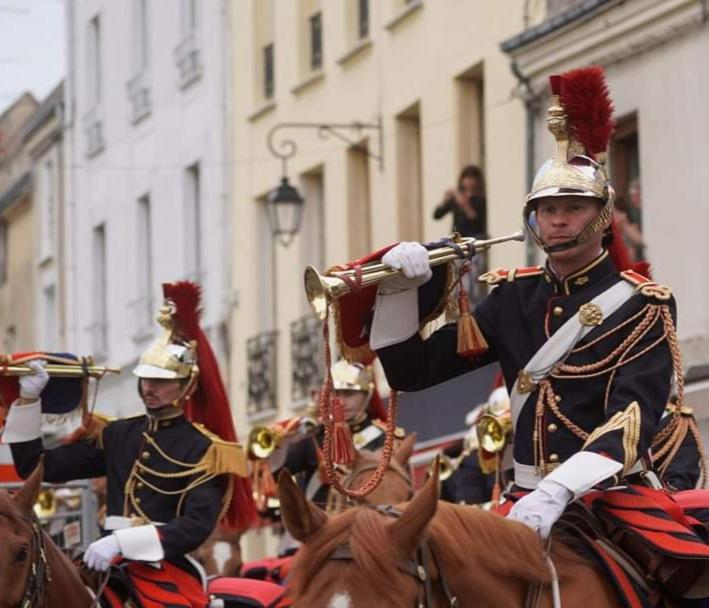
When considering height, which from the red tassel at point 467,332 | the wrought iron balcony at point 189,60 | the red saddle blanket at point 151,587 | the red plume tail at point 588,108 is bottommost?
the red saddle blanket at point 151,587

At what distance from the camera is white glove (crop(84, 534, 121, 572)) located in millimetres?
10438

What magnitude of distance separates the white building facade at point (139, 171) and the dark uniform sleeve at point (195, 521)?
18817 millimetres

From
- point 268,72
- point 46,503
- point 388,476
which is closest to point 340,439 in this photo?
point 388,476

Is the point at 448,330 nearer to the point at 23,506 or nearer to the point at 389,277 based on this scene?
the point at 389,277

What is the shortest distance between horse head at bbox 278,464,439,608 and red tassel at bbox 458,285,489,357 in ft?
3.81

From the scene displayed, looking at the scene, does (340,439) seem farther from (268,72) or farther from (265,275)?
(268,72)

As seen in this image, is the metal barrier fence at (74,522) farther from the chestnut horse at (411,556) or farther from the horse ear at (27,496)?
the chestnut horse at (411,556)

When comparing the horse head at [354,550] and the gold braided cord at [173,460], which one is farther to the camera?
the gold braided cord at [173,460]

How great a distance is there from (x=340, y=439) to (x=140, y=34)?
100ft

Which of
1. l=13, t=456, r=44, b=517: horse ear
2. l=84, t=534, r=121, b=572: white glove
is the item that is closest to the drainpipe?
l=84, t=534, r=121, b=572: white glove

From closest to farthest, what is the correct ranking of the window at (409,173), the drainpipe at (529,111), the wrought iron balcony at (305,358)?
the drainpipe at (529,111) < the window at (409,173) < the wrought iron balcony at (305,358)

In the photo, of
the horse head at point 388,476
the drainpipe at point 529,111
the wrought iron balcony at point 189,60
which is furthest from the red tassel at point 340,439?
the wrought iron balcony at point 189,60

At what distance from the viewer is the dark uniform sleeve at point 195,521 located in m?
10.7

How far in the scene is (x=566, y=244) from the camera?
740 cm
